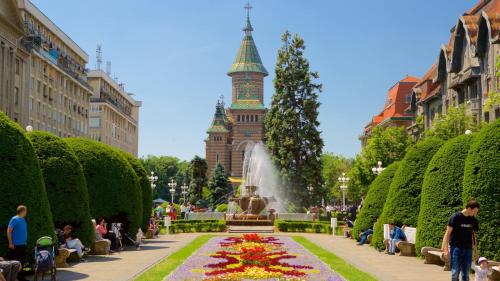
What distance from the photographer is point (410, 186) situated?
78.7 ft

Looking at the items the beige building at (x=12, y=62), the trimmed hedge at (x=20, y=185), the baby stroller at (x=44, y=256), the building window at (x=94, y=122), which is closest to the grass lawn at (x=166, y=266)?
the baby stroller at (x=44, y=256)

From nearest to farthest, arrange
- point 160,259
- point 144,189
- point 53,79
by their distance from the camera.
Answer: point 160,259
point 144,189
point 53,79

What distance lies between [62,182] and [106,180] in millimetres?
4702

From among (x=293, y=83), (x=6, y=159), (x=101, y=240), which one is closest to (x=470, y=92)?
(x=293, y=83)

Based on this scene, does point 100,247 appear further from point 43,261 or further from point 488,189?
point 488,189

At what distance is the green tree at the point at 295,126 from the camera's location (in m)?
61.3

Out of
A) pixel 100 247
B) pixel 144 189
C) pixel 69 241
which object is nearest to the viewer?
pixel 69 241

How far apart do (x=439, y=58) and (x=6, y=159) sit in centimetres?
5405

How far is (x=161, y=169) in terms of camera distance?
164000mm

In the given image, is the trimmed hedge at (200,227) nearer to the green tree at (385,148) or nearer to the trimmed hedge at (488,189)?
the trimmed hedge at (488,189)

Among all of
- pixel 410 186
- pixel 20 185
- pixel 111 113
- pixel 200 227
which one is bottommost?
pixel 200 227

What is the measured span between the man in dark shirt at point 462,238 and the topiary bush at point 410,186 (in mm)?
10798

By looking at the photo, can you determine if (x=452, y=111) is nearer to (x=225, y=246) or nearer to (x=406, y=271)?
(x=225, y=246)

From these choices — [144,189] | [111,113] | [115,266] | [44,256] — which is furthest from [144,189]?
[111,113]
